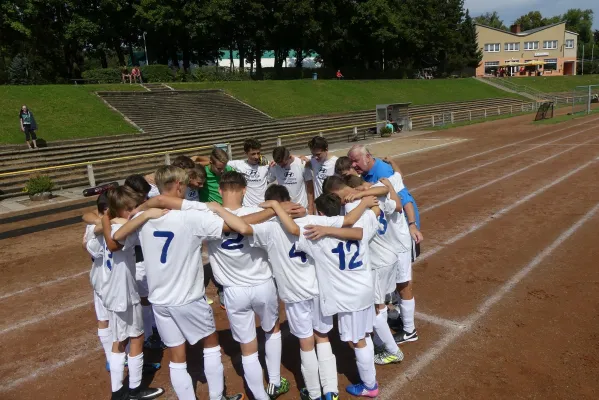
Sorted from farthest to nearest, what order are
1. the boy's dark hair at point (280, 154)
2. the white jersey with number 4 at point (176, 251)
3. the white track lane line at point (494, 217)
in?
the white track lane line at point (494, 217) → the boy's dark hair at point (280, 154) → the white jersey with number 4 at point (176, 251)

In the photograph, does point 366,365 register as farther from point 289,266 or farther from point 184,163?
point 184,163

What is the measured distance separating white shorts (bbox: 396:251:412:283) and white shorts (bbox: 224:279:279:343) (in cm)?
156

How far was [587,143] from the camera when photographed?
73.2ft

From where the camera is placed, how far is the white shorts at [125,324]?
445 cm

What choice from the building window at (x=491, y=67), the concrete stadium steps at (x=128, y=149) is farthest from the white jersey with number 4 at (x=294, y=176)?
the building window at (x=491, y=67)

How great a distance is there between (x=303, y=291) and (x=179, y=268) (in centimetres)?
110

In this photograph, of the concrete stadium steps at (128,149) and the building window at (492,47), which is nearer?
the concrete stadium steps at (128,149)

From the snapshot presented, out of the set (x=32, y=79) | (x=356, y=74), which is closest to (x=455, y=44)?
(x=356, y=74)

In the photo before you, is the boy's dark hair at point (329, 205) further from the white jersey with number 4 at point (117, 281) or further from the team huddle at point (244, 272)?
the white jersey with number 4 at point (117, 281)

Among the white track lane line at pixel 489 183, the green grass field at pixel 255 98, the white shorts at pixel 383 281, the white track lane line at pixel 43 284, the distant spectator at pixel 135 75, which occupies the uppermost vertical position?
the distant spectator at pixel 135 75

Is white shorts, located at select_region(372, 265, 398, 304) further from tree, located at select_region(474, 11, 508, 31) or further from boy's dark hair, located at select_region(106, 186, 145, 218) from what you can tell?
tree, located at select_region(474, 11, 508, 31)

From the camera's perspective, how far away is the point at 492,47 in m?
87.1

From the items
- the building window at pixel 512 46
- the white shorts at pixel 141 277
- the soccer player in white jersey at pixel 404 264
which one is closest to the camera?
the soccer player in white jersey at pixel 404 264

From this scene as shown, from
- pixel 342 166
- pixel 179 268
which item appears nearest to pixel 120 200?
pixel 179 268
